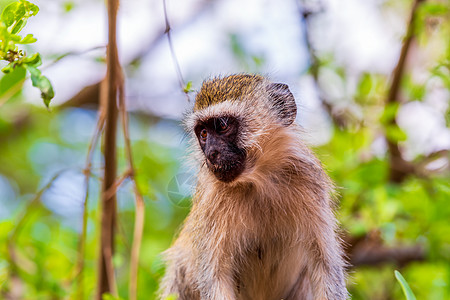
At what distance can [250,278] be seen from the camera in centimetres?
339

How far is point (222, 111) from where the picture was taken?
10.6ft

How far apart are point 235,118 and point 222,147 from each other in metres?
0.26

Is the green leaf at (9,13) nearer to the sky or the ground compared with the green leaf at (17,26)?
nearer to the sky

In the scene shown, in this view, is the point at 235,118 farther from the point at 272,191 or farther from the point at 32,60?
the point at 32,60

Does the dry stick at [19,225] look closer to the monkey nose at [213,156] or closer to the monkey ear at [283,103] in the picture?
the monkey nose at [213,156]

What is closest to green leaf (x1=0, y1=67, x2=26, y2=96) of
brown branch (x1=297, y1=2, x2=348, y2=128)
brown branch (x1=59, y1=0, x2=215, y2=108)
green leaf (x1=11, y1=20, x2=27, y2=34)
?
green leaf (x1=11, y1=20, x2=27, y2=34)

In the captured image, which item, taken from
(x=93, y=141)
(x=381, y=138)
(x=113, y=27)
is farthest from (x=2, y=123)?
(x=381, y=138)

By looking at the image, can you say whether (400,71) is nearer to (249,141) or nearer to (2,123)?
(249,141)

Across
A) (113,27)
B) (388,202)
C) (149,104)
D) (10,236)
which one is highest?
(113,27)

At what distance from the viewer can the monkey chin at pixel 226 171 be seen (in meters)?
3.04

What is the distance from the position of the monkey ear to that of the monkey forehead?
0.79 feet

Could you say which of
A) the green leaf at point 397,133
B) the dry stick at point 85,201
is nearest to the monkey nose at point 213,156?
the dry stick at point 85,201

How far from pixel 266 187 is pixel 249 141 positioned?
0.98 ft

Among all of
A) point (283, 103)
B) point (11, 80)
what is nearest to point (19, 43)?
point (11, 80)
